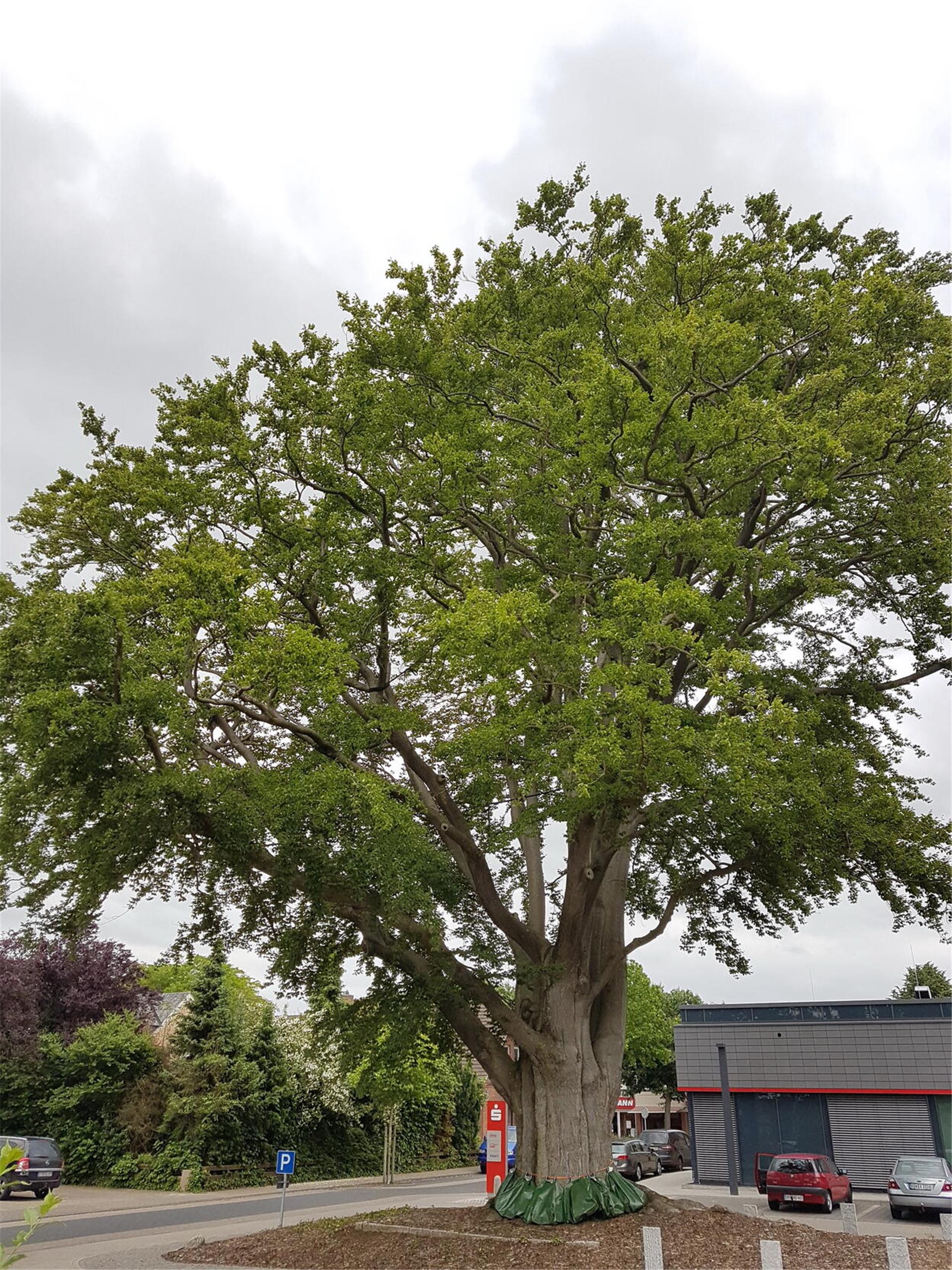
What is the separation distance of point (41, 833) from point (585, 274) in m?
11.4

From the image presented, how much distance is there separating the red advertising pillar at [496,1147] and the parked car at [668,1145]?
53.7ft

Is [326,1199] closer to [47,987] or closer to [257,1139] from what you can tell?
[257,1139]

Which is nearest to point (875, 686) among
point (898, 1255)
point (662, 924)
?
point (662, 924)

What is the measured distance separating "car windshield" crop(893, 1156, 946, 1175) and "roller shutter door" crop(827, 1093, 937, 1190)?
5.09 metres

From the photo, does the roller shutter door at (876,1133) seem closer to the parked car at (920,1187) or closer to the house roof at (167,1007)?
the parked car at (920,1187)

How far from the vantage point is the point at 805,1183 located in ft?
66.1

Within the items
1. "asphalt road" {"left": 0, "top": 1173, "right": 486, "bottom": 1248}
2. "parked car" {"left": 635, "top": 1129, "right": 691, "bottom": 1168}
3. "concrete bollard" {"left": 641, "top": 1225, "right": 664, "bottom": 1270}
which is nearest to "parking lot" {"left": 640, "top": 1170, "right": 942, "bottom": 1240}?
"asphalt road" {"left": 0, "top": 1173, "right": 486, "bottom": 1248}

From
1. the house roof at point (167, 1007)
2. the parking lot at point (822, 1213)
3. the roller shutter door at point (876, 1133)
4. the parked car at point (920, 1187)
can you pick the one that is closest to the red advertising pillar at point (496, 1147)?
the parking lot at point (822, 1213)

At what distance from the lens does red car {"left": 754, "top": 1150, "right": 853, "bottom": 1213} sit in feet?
65.6

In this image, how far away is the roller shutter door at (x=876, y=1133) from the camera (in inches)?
945

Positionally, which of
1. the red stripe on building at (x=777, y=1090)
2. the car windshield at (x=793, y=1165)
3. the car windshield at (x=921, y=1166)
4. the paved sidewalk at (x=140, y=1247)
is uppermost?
the red stripe on building at (x=777, y=1090)

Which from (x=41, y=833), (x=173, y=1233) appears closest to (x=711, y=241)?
(x=41, y=833)

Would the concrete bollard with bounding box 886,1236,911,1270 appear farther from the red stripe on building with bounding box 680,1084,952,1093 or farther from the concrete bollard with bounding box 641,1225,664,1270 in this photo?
the red stripe on building with bounding box 680,1084,952,1093

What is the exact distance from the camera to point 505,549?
15281 millimetres
